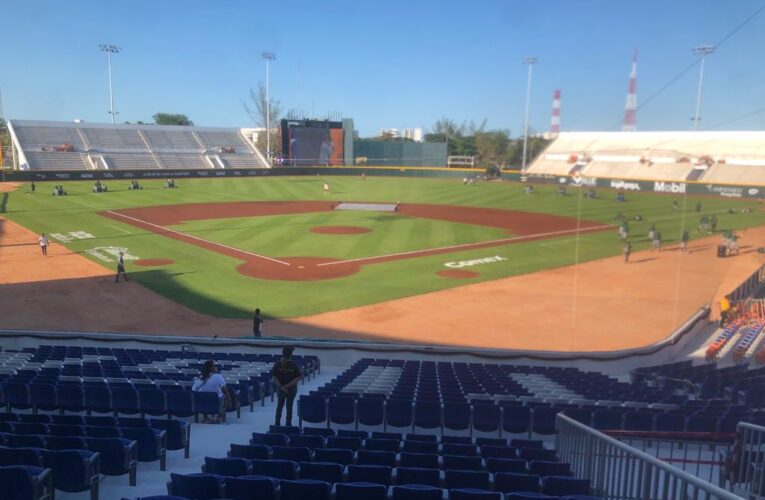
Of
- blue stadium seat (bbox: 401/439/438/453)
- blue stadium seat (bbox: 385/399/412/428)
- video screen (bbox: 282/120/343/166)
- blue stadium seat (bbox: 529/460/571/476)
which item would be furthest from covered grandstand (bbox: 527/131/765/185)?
video screen (bbox: 282/120/343/166)

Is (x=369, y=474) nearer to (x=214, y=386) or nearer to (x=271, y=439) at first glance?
(x=271, y=439)

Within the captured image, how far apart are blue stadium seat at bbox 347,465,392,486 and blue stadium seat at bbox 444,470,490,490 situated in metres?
0.57

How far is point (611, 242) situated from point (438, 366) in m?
23.5

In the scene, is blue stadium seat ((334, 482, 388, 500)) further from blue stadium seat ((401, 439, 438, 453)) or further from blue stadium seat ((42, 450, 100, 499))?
blue stadium seat ((42, 450, 100, 499))

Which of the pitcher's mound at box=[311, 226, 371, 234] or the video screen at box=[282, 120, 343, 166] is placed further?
the video screen at box=[282, 120, 343, 166]

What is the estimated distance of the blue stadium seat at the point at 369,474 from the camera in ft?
16.3

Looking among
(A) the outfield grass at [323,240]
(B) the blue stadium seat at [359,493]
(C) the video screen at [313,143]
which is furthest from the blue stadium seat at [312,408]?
(C) the video screen at [313,143]

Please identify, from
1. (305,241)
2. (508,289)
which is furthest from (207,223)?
(508,289)

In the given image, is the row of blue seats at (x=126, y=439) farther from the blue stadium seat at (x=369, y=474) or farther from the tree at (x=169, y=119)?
the tree at (x=169, y=119)

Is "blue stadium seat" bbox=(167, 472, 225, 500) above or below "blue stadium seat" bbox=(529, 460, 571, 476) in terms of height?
above

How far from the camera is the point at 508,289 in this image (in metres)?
23.9

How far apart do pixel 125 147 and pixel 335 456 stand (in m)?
79.3

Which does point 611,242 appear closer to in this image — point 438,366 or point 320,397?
point 438,366

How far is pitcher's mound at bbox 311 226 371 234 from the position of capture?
36625 mm
